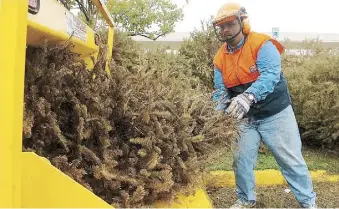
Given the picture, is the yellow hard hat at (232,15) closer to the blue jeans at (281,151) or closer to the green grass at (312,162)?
the blue jeans at (281,151)

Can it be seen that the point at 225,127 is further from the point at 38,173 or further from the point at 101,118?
the point at 38,173

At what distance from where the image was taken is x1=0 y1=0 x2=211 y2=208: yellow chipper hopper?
1.47 metres

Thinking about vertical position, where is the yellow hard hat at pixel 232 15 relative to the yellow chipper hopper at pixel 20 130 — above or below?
above

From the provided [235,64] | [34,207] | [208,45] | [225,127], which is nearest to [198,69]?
[208,45]

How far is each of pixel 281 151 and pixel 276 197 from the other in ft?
3.65

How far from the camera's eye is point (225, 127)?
2.88m

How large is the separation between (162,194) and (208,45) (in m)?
6.01

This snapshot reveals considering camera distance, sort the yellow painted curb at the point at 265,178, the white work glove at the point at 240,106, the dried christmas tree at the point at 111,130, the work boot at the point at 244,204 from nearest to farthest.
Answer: the dried christmas tree at the point at 111,130 < the white work glove at the point at 240,106 < the work boot at the point at 244,204 < the yellow painted curb at the point at 265,178

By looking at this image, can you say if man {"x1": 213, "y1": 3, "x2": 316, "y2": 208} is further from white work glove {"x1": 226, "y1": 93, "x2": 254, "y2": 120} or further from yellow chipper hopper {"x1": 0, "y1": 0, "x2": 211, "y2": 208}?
yellow chipper hopper {"x1": 0, "y1": 0, "x2": 211, "y2": 208}

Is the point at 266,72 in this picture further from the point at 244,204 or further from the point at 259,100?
the point at 244,204

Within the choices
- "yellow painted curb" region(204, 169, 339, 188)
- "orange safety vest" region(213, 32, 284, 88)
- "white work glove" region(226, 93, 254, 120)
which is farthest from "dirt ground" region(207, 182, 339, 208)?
"white work glove" region(226, 93, 254, 120)

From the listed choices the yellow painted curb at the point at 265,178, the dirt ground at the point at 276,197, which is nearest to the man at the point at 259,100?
the dirt ground at the point at 276,197

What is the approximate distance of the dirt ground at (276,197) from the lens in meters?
5.04

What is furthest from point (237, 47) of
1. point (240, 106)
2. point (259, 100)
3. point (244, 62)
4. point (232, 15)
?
point (240, 106)
